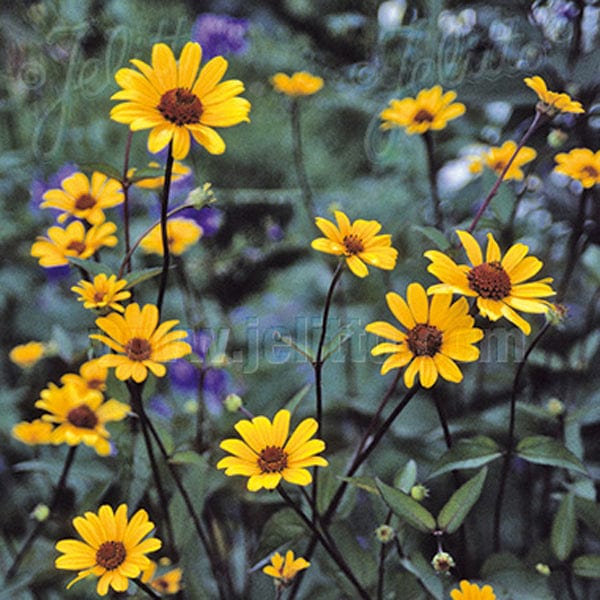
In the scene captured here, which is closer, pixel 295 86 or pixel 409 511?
pixel 409 511

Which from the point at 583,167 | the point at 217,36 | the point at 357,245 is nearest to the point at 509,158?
the point at 583,167

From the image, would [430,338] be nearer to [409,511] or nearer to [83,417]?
[409,511]

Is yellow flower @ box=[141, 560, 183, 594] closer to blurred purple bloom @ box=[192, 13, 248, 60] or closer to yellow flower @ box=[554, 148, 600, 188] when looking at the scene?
yellow flower @ box=[554, 148, 600, 188]

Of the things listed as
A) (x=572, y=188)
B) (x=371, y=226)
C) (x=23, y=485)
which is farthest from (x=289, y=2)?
(x=371, y=226)

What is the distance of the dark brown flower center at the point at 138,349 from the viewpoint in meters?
0.36

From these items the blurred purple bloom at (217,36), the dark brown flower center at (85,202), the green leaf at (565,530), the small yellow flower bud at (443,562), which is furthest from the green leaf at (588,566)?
the blurred purple bloom at (217,36)

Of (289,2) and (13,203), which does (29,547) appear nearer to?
(13,203)

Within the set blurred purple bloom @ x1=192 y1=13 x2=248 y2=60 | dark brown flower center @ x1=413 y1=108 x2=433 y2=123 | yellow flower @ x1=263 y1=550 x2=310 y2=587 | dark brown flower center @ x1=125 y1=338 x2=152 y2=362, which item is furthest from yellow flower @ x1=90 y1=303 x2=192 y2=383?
blurred purple bloom @ x1=192 y1=13 x2=248 y2=60

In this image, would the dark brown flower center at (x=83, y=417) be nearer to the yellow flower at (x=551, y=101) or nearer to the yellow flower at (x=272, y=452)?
the yellow flower at (x=272, y=452)

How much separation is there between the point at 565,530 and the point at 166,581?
21cm

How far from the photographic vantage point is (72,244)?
43cm

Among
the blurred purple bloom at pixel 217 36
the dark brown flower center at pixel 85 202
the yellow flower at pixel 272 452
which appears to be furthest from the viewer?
the blurred purple bloom at pixel 217 36

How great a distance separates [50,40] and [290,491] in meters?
0.54

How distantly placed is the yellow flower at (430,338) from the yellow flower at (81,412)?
0.16 meters
